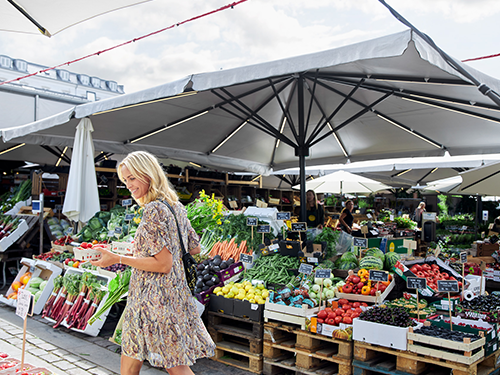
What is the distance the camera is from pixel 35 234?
7.21 meters

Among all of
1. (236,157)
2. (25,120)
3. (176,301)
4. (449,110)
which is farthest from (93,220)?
(25,120)

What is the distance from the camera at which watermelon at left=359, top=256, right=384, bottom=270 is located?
167 inches

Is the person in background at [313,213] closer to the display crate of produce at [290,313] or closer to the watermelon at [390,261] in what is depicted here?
the watermelon at [390,261]

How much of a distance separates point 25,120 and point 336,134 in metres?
9.70

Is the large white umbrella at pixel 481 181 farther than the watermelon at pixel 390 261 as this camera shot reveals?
Yes

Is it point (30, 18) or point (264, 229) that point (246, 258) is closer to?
point (264, 229)

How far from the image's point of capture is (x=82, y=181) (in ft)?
18.1

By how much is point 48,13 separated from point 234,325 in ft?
10.4

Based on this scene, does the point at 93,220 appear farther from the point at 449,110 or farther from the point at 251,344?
the point at 449,110

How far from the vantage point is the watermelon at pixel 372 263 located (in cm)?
424

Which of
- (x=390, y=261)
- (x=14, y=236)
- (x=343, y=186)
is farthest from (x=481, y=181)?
(x=14, y=236)

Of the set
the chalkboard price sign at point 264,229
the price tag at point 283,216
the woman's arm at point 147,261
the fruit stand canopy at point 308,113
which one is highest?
the fruit stand canopy at point 308,113

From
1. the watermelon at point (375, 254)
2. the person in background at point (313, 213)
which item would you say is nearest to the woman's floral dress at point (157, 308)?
the watermelon at point (375, 254)

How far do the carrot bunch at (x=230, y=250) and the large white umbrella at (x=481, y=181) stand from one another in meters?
4.03
